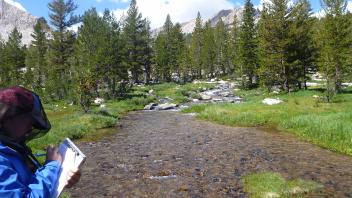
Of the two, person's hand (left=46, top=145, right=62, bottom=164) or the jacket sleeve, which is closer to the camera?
the jacket sleeve

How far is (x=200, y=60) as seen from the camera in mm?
105875

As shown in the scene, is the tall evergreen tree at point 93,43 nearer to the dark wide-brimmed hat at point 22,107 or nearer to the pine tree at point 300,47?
the pine tree at point 300,47

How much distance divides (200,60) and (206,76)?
874 centimetres

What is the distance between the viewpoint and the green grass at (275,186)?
12398 millimetres

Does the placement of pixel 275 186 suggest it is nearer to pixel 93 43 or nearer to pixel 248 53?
pixel 93 43

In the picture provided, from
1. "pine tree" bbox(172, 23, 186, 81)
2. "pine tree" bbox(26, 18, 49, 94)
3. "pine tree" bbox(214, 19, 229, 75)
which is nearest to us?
"pine tree" bbox(26, 18, 49, 94)

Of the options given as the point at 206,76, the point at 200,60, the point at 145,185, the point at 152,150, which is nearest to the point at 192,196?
the point at 145,185

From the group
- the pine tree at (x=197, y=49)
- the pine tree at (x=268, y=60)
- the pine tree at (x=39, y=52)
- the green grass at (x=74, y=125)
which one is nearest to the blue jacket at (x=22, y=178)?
the green grass at (x=74, y=125)

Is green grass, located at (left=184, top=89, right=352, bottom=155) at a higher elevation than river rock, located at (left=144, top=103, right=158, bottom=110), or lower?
higher

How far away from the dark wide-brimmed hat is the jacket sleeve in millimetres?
442

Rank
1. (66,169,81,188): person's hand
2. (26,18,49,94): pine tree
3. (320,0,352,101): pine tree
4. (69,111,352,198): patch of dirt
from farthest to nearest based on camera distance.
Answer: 1. (26,18,49,94): pine tree
2. (320,0,352,101): pine tree
3. (69,111,352,198): patch of dirt
4. (66,169,81,188): person's hand

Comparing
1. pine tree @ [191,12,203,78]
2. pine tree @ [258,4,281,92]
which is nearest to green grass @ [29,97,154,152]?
pine tree @ [258,4,281,92]

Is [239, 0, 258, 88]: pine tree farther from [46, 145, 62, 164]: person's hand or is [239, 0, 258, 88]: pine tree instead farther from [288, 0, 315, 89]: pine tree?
[46, 145, 62, 164]: person's hand

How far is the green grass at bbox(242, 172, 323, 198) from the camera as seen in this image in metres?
12.4
